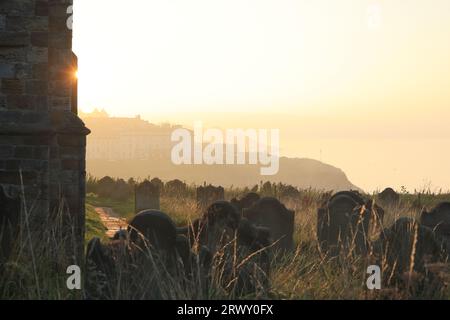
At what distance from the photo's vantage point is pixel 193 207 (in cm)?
1677

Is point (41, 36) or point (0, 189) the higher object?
point (41, 36)

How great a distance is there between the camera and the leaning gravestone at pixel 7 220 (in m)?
7.01

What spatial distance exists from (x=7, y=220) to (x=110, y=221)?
8.51 m

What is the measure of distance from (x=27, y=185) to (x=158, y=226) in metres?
3.86

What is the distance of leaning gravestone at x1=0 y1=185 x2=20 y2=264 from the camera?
7.01 m

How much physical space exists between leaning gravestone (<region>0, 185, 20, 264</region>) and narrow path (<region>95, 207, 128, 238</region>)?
5520 mm

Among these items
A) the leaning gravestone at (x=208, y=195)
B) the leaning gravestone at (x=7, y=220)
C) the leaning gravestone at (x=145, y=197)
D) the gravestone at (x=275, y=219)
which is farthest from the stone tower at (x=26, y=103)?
the leaning gravestone at (x=208, y=195)
